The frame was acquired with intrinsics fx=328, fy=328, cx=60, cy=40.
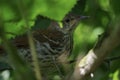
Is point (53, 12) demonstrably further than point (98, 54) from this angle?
Yes

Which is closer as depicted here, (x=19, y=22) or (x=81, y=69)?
(x=81, y=69)

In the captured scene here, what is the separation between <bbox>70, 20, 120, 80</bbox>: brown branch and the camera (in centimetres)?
29

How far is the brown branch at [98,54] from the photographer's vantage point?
289 millimetres

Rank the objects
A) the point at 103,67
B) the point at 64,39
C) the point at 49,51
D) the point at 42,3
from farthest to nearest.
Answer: the point at 64,39 < the point at 49,51 < the point at 103,67 < the point at 42,3

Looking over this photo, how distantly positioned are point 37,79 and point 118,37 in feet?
0.26

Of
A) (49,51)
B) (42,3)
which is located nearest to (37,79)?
(42,3)

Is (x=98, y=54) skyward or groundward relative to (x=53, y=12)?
groundward

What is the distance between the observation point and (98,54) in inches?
12.9

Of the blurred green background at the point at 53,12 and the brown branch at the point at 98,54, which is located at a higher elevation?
the blurred green background at the point at 53,12

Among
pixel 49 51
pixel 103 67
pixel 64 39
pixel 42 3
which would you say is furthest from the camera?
pixel 64 39

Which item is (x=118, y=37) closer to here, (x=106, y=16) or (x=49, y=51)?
(x=106, y=16)

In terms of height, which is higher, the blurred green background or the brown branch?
the blurred green background

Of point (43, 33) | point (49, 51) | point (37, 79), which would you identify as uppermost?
point (43, 33)

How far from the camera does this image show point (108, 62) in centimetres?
75
